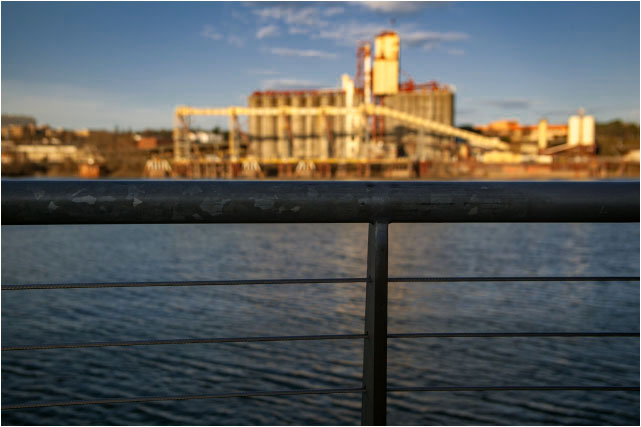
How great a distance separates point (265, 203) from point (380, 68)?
66526mm

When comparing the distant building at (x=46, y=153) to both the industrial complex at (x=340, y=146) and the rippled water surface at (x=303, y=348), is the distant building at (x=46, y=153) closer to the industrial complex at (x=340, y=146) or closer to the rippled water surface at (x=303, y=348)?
the industrial complex at (x=340, y=146)

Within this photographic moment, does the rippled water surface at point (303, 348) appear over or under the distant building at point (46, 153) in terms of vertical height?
under

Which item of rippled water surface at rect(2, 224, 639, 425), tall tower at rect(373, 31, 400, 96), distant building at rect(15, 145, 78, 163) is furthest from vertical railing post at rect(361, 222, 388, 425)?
distant building at rect(15, 145, 78, 163)

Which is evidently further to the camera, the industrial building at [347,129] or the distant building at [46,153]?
the distant building at [46,153]

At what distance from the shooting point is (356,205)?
47.6 inches

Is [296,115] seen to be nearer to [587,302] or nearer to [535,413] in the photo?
[587,302]

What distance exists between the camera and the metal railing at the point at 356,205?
3.70 feet

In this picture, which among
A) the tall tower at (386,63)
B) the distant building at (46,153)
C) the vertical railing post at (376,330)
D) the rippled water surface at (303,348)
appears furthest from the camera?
the distant building at (46,153)

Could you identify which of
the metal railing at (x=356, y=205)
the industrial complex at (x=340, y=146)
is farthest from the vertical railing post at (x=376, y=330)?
the industrial complex at (x=340, y=146)

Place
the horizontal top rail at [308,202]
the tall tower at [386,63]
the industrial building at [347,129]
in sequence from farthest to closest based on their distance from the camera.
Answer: the tall tower at [386,63] → the industrial building at [347,129] → the horizontal top rail at [308,202]

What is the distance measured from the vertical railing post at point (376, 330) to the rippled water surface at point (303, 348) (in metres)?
5.56

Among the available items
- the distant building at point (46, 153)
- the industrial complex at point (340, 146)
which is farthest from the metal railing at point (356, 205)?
the distant building at point (46, 153)

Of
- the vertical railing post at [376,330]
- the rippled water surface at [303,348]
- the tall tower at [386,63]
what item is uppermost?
the tall tower at [386,63]

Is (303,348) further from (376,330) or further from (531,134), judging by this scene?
(531,134)
